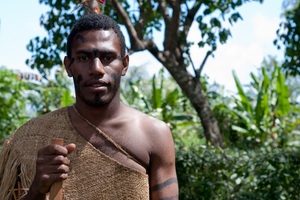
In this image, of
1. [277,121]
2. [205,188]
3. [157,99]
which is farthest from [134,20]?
[205,188]

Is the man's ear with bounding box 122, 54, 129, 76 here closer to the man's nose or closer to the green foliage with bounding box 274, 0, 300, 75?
the man's nose

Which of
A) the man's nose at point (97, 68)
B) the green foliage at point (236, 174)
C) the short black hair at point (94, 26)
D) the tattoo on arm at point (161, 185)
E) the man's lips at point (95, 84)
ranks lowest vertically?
the green foliage at point (236, 174)

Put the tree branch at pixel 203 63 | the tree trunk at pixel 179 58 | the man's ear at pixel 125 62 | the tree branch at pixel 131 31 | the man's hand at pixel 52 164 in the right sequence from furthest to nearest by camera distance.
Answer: the tree branch at pixel 203 63 → the tree trunk at pixel 179 58 → the tree branch at pixel 131 31 → the man's ear at pixel 125 62 → the man's hand at pixel 52 164

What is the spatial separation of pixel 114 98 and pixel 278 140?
6.84 meters

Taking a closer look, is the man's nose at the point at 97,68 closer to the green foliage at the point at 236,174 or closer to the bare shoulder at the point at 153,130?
the bare shoulder at the point at 153,130

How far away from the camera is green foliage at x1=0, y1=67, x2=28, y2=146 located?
7434mm

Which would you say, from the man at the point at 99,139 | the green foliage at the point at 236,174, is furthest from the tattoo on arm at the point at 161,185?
the green foliage at the point at 236,174

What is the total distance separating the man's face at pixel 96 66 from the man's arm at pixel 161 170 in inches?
12.9

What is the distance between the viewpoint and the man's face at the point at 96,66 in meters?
1.97

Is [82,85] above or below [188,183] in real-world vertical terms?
above

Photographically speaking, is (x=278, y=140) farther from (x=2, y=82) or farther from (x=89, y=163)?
(x=89, y=163)

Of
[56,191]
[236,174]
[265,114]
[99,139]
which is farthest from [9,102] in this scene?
[56,191]

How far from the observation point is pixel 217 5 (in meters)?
6.46

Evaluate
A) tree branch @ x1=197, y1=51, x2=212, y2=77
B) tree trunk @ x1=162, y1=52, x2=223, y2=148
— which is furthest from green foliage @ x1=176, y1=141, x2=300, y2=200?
tree branch @ x1=197, y1=51, x2=212, y2=77
